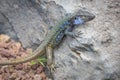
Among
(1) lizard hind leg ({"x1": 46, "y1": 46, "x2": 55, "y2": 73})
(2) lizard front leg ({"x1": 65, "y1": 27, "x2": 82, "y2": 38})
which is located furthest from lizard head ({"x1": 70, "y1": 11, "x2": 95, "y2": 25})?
(1) lizard hind leg ({"x1": 46, "y1": 46, "x2": 55, "y2": 73})

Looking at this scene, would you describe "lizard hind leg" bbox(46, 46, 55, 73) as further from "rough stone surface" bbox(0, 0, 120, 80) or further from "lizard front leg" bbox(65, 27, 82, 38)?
"lizard front leg" bbox(65, 27, 82, 38)

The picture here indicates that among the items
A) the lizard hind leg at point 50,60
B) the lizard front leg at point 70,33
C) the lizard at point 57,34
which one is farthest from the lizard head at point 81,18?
the lizard hind leg at point 50,60

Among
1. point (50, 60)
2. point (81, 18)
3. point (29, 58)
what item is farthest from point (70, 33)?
point (29, 58)

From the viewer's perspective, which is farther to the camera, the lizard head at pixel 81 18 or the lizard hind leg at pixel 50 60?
the lizard hind leg at pixel 50 60

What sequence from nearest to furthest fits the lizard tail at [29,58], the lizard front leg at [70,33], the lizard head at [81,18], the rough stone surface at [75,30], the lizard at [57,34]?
1. the rough stone surface at [75,30]
2. the lizard front leg at [70,33]
3. the lizard head at [81,18]
4. the lizard at [57,34]
5. the lizard tail at [29,58]

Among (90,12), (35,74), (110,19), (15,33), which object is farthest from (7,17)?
(110,19)

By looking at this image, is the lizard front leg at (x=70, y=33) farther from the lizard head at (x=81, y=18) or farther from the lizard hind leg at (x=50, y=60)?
the lizard hind leg at (x=50, y=60)

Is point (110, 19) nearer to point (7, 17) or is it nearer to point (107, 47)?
point (107, 47)
